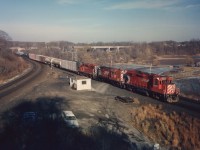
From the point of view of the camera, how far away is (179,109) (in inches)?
1383

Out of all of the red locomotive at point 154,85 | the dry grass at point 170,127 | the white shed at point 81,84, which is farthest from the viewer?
the white shed at point 81,84

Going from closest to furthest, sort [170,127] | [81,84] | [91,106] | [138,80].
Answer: [170,127]
[91,106]
[138,80]
[81,84]

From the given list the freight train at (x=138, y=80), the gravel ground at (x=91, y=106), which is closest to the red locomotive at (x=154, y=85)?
the freight train at (x=138, y=80)

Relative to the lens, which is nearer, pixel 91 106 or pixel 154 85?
pixel 91 106

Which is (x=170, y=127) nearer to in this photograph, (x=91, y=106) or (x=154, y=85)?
(x=154, y=85)

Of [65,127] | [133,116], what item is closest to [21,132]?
[65,127]

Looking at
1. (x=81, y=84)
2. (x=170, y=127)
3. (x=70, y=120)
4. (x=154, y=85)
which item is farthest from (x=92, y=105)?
(x=81, y=84)

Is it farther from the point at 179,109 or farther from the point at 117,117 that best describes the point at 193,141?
the point at 117,117

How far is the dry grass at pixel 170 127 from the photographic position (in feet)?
93.9

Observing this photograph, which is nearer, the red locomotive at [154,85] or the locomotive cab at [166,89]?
the locomotive cab at [166,89]

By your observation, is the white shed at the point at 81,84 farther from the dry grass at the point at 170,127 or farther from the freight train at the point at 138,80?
the dry grass at the point at 170,127

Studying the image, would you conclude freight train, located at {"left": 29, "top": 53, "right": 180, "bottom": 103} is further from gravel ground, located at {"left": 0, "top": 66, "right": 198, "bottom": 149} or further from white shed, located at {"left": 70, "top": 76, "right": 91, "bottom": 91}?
white shed, located at {"left": 70, "top": 76, "right": 91, "bottom": 91}

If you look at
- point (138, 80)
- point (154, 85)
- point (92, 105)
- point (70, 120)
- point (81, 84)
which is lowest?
point (92, 105)

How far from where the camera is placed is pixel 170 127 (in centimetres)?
3114
